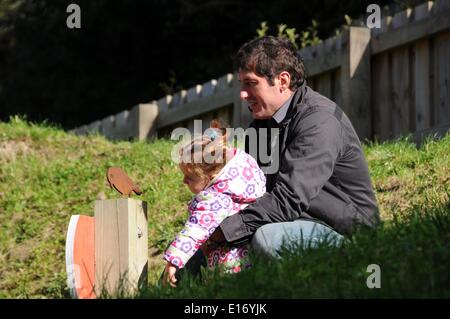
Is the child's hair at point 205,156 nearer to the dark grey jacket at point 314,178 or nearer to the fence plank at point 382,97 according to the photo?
the dark grey jacket at point 314,178

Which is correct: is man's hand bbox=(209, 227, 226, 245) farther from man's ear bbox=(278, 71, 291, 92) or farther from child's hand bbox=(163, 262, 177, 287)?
man's ear bbox=(278, 71, 291, 92)

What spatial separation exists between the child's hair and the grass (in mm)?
549

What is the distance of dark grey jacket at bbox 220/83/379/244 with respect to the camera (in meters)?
4.79

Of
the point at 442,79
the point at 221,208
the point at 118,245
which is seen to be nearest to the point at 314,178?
the point at 221,208

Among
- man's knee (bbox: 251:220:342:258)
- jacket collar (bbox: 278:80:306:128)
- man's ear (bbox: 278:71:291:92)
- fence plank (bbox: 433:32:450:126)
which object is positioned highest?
fence plank (bbox: 433:32:450:126)

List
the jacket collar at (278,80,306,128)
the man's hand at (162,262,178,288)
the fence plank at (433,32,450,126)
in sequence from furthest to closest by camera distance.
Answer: the fence plank at (433,32,450,126)
the jacket collar at (278,80,306,128)
the man's hand at (162,262,178,288)

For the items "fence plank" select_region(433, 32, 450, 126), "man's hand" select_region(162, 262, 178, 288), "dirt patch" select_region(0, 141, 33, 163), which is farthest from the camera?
"dirt patch" select_region(0, 141, 33, 163)

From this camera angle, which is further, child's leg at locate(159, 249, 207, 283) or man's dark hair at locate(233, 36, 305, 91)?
man's dark hair at locate(233, 36, 305, 91)

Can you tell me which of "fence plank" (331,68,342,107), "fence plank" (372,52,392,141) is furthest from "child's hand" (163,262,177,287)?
"fence plank" (331,68,342,107)

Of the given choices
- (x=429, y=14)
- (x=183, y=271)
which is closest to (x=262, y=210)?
(x=183, y=271)

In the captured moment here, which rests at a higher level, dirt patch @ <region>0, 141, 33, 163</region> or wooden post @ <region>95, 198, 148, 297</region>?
dirt patch @ <region>0, 141, 33, 163</region>

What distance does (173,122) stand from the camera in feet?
35.8

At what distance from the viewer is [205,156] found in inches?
194
